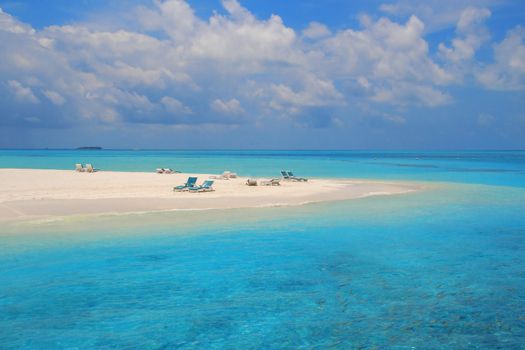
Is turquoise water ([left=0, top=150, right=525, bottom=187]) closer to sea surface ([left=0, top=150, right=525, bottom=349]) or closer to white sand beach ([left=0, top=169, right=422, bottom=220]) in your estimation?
white sand beach ([left=0, top=169, right=422, bottom=220])

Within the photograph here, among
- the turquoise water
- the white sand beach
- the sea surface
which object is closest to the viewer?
the sea surface

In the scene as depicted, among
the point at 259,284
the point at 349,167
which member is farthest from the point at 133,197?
the point at 349,167

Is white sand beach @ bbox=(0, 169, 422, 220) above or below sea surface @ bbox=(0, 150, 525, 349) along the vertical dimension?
above

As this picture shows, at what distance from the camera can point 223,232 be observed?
13938mm

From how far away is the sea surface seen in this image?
22.5 feet

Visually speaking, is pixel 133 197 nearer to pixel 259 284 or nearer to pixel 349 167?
pixel 259 284

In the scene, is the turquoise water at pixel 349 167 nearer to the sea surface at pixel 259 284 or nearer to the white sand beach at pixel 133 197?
the white sand beach at pixel 133 197

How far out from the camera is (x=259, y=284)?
9.16 m

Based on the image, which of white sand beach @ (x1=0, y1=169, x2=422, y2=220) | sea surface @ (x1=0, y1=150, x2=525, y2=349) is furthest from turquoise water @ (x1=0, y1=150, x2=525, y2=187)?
sea surface @ (x1=0, y1=150, x2=525, y2=349)

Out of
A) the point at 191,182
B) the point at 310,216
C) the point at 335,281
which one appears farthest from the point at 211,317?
the point at 191,182

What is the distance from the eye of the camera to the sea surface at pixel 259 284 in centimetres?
686

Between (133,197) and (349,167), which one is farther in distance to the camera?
(349,167)

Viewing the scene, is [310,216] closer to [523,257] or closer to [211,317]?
[523,257]

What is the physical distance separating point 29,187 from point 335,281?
68.8ft
